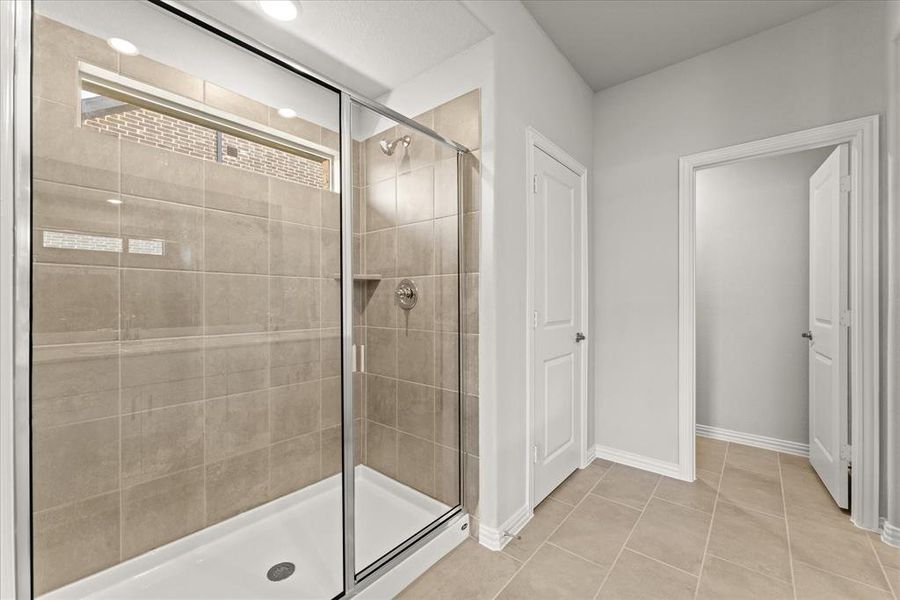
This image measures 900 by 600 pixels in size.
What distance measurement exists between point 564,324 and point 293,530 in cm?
189

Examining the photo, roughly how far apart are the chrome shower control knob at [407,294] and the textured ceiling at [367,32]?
1.24 meters

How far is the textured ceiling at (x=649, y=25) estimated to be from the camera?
84.4 inches

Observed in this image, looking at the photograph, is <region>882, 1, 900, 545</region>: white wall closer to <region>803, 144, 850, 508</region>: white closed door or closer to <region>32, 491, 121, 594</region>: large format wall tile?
<region>803, 144, 850, 508</region>: white closed door

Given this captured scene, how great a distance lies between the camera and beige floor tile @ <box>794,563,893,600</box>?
1561 mm

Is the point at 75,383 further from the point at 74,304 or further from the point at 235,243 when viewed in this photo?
the point at 235,243

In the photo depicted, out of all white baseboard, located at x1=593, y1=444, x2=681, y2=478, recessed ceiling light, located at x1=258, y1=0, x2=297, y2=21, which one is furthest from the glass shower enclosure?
white baseboard, located at x1=593, y1=444, x2=681, y2=478

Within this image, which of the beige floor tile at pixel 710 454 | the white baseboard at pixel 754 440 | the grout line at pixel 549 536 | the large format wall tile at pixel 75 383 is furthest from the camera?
the white baseboard at pixel 754 440

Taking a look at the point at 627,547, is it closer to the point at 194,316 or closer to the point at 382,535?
the point at 382,535

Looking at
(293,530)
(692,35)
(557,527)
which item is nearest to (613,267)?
(692,35)

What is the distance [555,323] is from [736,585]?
1.44 m

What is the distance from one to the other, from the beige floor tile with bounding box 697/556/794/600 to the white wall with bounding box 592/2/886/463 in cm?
96

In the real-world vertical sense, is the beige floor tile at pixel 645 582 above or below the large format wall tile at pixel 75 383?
below

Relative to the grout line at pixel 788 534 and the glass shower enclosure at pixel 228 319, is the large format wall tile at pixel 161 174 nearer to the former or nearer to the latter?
the glass shower enclosure at pixel 228 319

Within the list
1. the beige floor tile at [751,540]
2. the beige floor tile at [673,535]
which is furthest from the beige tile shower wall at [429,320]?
the beige floor tile at [751,540]
